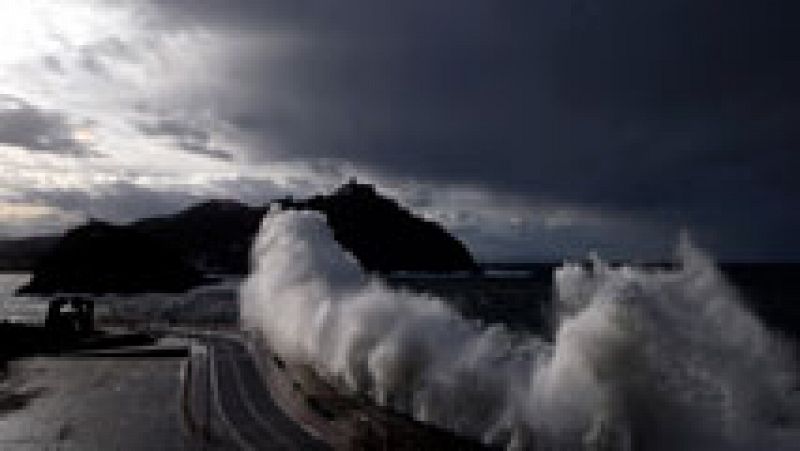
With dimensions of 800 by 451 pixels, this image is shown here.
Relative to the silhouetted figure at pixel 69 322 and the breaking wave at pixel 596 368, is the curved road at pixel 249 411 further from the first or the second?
the silhouetted figure at pixel 69 322

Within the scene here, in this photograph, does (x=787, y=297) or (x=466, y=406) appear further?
(x=787, y=297)

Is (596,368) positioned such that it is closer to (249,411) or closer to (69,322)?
(249,411)

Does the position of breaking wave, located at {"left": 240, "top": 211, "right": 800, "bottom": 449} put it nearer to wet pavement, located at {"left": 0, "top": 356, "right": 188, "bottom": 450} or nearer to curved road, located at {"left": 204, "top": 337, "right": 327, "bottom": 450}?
curved road, located at {"left": 204, "top": 337, "right": 327, "bottom": 450}

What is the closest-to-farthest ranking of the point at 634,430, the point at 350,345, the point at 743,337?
the point at 634,430 → the point at 743,337 → the point at 350,345

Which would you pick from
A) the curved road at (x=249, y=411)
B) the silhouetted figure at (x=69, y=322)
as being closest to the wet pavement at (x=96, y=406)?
the curved road at (x=249, y=411)

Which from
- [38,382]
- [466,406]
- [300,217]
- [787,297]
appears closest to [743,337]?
[466,406]

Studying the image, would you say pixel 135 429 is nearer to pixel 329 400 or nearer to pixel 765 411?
pixel 329 400
